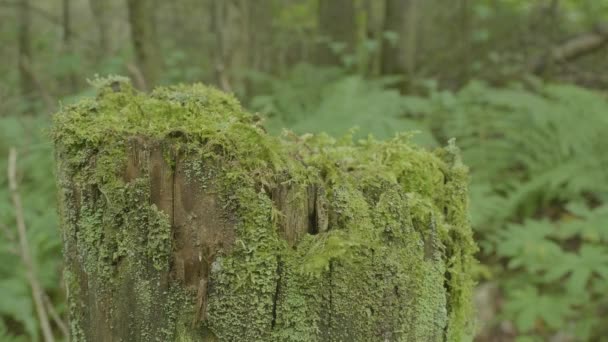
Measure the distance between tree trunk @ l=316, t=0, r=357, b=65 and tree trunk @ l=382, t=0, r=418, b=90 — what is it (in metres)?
1.27

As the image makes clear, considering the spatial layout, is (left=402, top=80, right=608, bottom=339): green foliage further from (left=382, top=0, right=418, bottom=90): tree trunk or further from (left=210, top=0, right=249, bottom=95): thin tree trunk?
(left=210, top=0, right=249, bottom=95): thin tree trunk

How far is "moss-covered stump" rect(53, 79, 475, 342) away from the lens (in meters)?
1.37

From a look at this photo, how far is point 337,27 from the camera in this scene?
8609mm

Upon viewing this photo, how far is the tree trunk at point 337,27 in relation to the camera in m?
8.60

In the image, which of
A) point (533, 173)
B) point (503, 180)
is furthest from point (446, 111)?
point (533, 173)

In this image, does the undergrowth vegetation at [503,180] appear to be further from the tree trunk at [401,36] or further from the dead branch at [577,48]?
the dead branch at [577,48]

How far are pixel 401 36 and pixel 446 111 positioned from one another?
4.93 ft

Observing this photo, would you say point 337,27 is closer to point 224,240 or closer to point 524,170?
point 524,170

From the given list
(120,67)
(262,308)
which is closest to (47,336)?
(262,308)

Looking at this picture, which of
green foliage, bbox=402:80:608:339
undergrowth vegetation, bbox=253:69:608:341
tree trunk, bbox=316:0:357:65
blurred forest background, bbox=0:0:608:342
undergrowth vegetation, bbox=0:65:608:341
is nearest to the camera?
undergrowth vegetation, bbox=0:65:608:341

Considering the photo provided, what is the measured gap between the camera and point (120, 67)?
634 cm

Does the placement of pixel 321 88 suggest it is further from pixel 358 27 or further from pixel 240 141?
pixel 240 141

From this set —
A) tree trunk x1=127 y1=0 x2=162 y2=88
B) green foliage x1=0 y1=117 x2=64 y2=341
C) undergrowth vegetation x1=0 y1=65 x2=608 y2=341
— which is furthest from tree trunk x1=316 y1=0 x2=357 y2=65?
green foliage x1=0 y1=117 x2=64 y2=341

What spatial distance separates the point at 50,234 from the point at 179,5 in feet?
34.8
